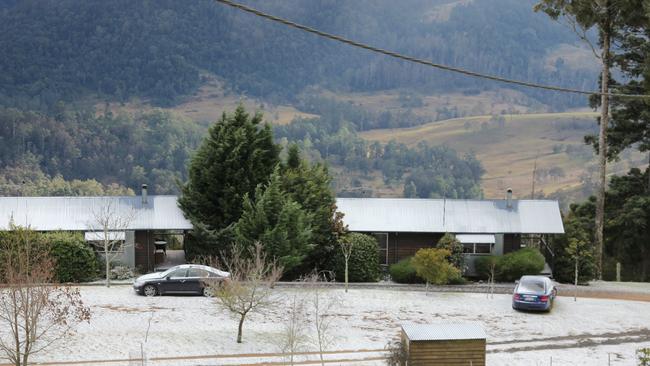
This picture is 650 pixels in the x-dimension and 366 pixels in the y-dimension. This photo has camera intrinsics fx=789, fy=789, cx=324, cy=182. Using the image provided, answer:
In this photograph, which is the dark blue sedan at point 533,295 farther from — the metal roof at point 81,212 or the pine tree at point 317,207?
the metal roof at point 81,212

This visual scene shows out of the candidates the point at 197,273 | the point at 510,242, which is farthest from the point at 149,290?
the point at 510,242

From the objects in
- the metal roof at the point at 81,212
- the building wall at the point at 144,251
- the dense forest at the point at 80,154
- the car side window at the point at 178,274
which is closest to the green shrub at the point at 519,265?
the car side window at the point at 178,274

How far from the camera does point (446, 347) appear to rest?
2275 cm

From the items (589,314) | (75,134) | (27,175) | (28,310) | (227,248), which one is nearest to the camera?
(28,310)

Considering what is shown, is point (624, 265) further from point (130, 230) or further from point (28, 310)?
point (28, 310)

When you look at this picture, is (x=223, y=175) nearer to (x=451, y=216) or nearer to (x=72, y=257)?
(x=72, y=257)

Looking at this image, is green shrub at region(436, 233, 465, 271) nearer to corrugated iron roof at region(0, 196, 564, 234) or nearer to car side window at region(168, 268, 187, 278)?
corrugated iron roof at region(0, 196, 564, 234)

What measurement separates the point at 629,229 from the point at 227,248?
85.6 feet

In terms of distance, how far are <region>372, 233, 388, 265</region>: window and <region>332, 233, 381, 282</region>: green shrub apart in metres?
2.08

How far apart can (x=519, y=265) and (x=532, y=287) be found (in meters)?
6.97

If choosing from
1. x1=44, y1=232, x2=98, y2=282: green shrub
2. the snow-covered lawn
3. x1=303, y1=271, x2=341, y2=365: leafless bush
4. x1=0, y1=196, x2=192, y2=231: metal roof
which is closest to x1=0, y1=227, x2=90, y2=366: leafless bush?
the snow-covered lawn

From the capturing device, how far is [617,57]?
154ft

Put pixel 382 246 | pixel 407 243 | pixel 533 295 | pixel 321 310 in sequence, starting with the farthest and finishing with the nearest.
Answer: pixel 382 246 → pixel 407 243 → pixel 533 295 → pixel 321 310

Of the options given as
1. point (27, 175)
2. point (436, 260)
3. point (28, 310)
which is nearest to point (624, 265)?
point (436, 260)
